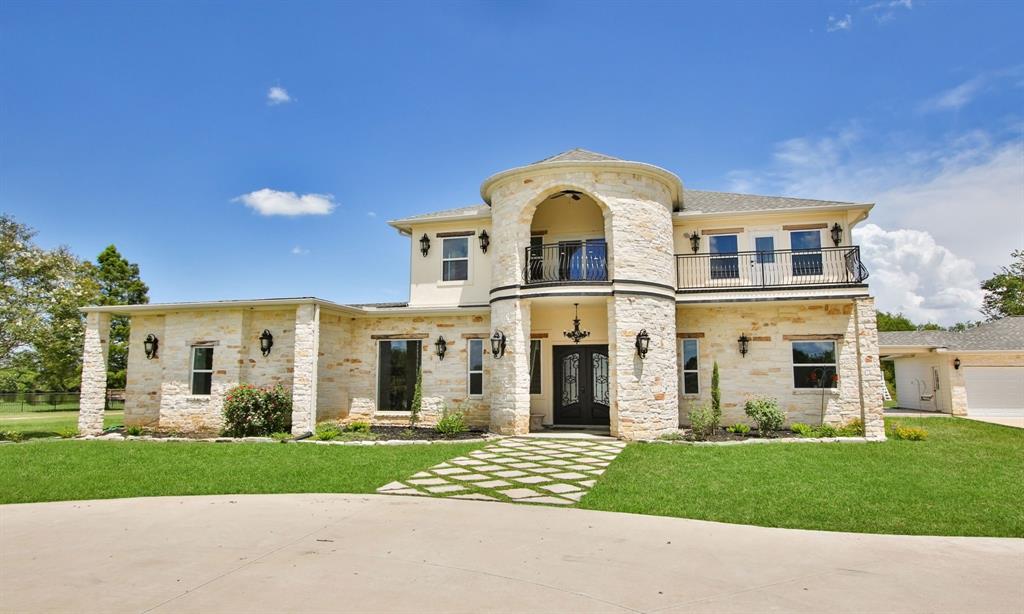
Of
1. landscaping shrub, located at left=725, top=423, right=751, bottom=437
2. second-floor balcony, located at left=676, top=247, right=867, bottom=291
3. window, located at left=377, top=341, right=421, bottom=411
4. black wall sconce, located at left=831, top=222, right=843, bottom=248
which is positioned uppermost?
black wall sconce, located at left=831, top=222, right=843, bottom=248

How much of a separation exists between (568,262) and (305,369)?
7524mm

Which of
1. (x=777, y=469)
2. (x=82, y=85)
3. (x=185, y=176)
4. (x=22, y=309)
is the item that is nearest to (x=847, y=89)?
(x=777, y=469)

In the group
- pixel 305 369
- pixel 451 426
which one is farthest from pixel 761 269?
pixel 305 369

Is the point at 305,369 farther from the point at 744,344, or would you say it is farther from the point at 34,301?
the point at 744,344

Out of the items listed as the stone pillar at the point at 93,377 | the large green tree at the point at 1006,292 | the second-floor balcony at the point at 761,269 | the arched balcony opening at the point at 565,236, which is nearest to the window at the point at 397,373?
the arched balcony opening at the point at 565,236

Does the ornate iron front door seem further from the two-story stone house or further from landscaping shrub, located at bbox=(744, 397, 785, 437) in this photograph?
landscaping shrub, located at bbox=(744, 397, 785, 437)

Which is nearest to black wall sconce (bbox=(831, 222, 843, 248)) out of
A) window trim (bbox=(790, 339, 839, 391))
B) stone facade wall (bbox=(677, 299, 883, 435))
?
stone facade wall (bbox=(677, 299, 883, 435))

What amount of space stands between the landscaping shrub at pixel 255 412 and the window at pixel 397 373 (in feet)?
9.02

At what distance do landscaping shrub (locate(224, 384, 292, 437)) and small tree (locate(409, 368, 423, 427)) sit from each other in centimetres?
318

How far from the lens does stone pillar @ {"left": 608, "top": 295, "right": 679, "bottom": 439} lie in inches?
491

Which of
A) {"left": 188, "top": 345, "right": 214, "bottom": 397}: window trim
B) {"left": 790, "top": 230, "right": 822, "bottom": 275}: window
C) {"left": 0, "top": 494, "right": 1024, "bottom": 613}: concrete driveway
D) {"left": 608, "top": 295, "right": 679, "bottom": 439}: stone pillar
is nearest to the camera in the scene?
{"left": 0, "top": 494, "right": 1024, "bottom": 613}: concrete driveway

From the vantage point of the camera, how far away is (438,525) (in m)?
5.73

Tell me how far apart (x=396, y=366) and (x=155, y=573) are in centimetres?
1171

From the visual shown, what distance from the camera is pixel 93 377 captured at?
14859mm
